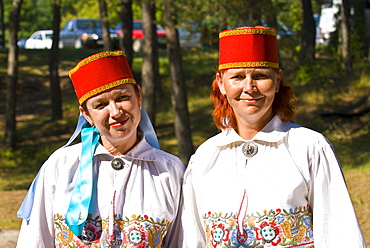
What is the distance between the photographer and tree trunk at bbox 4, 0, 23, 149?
57.8ft

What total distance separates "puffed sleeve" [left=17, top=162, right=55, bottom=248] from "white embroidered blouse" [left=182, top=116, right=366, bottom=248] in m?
0.87

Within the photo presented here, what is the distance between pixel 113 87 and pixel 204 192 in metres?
0.83

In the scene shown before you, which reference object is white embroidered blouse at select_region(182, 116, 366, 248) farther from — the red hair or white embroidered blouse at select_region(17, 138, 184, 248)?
white embroidered blouse at select_region(17, 138, 184, 248)

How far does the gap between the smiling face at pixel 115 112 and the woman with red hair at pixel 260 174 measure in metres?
0.46

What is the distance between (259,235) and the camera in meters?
3.51

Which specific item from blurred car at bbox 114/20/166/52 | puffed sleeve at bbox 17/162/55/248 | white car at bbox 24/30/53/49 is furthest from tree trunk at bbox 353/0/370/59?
white car at bbox 24/30/53/49

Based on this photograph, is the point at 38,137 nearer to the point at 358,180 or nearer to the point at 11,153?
the point at 11,153

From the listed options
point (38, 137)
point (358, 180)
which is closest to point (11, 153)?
point (38, 137)

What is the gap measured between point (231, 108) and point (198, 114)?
17639 mm

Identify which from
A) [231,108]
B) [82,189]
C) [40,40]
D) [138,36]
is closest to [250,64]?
[231,108]

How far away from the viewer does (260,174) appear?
357 cm

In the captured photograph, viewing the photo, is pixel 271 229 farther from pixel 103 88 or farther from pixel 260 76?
pixel 103 88

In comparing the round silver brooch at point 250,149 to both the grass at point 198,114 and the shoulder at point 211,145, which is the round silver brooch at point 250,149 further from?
the grass at point 198,114

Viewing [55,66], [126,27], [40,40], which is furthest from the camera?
[40,40]
